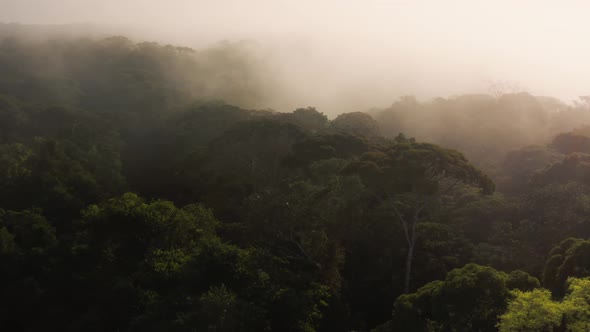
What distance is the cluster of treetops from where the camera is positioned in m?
19.8

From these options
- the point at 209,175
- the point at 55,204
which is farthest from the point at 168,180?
the point at 55,204

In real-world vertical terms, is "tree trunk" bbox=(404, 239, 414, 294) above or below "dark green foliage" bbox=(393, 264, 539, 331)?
below

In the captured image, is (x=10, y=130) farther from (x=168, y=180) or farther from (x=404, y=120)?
(x=404, y=120)

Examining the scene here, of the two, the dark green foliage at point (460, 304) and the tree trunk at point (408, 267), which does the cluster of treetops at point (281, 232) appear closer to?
the dark green foliage at point (460, 304)

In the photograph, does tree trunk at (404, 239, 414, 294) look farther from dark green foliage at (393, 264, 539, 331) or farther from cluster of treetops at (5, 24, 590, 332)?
dark green foliage at (393, 264, 539, 331)

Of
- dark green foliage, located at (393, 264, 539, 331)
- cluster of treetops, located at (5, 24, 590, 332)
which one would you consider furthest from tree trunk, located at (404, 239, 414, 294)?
dark green foliage, located at (393, 264, 539, 331)

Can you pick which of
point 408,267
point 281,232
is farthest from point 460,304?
point 281,232

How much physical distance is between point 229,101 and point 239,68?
1342 inches

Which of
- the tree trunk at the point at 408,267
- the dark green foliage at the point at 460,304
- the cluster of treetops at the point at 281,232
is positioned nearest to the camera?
the dark green foliage at the point at 460,304

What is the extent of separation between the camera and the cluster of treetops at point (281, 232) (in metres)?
19.8

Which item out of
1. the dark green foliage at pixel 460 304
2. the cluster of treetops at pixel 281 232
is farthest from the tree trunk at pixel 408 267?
the dark green foliage at pixel 460 304

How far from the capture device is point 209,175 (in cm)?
4312

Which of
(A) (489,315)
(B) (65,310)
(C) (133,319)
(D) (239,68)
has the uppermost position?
(D) (239,68)

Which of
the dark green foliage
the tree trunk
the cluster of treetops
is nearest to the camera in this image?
the dark green foliage
